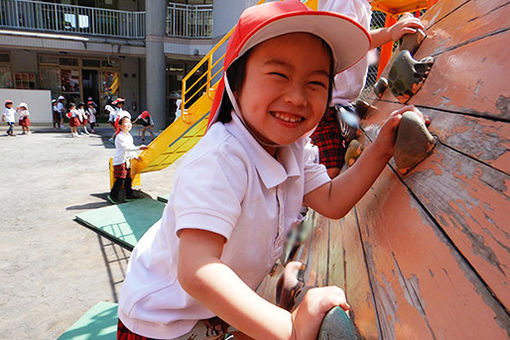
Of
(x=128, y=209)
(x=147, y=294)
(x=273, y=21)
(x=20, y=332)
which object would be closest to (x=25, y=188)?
(x=128, y=209)

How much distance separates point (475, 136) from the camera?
673 mm

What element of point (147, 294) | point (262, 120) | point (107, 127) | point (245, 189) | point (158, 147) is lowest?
point (107, 127)

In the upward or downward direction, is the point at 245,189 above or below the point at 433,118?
below

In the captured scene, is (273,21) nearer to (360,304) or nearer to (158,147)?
(360,304)

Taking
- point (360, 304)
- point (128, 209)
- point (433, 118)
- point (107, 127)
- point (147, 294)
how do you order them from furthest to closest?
point (107, 127), point (128, 209), point (147, 294), point (433, 118), point (360, 304)

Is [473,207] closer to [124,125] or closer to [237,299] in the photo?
[237,299]

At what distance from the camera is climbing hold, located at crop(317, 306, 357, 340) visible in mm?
599

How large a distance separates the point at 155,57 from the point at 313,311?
50.7 feet

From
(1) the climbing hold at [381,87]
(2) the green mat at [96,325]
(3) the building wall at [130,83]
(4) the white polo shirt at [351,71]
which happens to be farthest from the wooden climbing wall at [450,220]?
(3) the building wall at [130,83]

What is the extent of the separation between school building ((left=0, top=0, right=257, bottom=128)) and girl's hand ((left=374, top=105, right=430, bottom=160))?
40.5ft

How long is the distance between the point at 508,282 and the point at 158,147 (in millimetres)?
6042

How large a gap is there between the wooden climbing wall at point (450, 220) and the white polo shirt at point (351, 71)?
0.80 m

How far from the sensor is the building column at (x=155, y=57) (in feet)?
46.9

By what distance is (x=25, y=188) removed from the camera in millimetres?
6789
